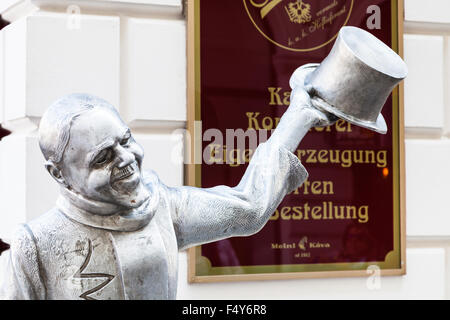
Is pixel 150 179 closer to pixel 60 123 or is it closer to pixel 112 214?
pixel 112 214

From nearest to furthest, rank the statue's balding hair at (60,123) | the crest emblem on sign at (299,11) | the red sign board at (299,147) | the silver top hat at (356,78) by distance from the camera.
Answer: the statue's balding hair at (60,123) < the silver top hat at (356,78) < the red sign board at (299,147) < the crest emblem on sign at (299,11)

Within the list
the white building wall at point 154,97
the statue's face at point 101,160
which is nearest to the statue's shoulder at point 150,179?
the statue's face at point 101,160

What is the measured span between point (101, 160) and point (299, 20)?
1.70 metres

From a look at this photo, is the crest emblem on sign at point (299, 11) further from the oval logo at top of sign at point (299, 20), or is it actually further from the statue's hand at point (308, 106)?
the statue's hand at point (308, 106)

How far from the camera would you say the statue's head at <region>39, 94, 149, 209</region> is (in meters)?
1.07

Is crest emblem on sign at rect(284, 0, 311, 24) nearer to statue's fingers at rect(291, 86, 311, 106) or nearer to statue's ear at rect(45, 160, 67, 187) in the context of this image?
statue's fingers at rect(291, 86, 311, 106)

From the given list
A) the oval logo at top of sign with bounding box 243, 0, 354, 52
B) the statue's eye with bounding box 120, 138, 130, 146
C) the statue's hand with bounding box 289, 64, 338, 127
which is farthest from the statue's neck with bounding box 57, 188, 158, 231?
the oval logo at top of sign with bounding box 243, 0, 354, 52

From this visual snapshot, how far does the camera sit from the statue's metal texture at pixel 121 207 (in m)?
1.09

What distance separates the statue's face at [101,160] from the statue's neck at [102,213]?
0.01 metres

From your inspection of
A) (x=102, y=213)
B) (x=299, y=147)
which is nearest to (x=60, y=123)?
(x=102, y=213)

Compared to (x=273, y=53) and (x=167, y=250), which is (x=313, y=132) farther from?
(x=167, y=250)

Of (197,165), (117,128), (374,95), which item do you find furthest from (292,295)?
(117,128)

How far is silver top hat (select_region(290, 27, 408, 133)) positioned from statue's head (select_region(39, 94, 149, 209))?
0.44m

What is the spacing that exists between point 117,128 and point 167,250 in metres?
0.27
